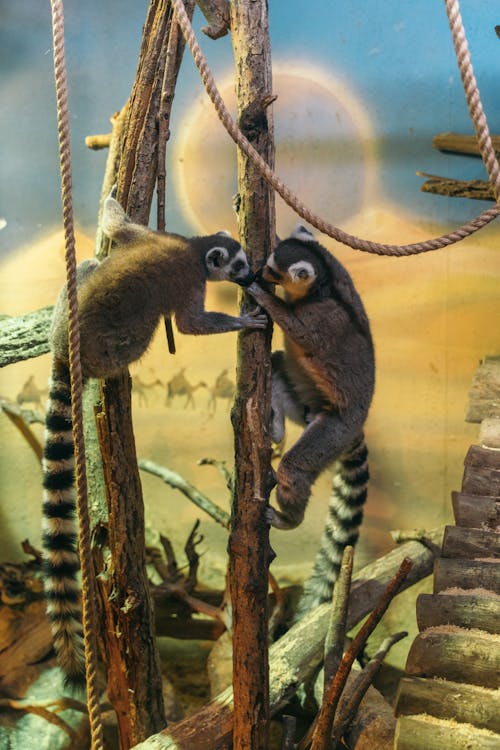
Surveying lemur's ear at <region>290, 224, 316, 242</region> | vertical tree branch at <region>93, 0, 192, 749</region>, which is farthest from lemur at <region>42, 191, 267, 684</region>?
lemur's ear at <region>290, 224, 316, 242</region>

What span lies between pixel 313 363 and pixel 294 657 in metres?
1.82

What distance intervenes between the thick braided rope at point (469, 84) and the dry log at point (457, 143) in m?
3.29

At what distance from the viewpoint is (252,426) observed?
312cm

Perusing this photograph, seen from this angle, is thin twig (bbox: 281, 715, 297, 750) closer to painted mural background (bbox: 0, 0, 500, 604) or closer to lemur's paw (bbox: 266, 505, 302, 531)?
lemur's paw (bbox: 266, 505, 302, 531)

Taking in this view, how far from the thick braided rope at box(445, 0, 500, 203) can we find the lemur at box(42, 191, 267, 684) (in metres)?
1.34

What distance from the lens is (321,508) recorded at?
19.7 ft

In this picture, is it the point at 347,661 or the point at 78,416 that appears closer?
the point at 78,416

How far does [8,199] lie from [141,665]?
3980mm

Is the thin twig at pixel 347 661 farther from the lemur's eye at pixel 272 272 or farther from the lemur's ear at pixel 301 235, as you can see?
the lemur's ear at pixel 301 235

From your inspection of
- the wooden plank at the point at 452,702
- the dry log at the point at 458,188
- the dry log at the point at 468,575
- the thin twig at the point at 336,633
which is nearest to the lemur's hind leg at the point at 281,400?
the thin twig at the point at 336,633

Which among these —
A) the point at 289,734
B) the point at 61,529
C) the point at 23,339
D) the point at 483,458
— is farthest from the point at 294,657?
the point at 23,339

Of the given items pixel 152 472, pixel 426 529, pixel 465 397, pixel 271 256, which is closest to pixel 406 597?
pixel 426 529

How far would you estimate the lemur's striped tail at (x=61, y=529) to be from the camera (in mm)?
3275

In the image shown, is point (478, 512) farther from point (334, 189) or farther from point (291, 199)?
point (334, 189)
